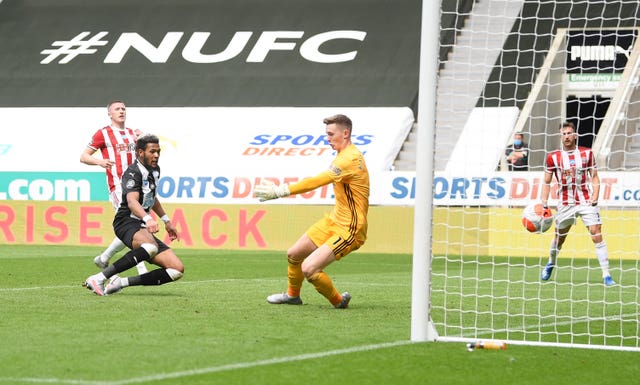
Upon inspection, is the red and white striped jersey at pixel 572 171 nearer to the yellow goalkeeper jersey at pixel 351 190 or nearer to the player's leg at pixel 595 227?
the player's leg at pixel 595 227

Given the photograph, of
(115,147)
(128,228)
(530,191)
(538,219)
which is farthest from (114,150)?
(530,191)

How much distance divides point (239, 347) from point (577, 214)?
824 cm

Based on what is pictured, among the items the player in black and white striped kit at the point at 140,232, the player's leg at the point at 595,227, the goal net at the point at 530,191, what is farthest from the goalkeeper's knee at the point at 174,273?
the player's leg at the point at 595,227

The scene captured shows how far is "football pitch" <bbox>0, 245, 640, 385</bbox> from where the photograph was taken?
263 inches

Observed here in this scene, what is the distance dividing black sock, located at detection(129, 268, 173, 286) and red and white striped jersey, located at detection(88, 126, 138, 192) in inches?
110

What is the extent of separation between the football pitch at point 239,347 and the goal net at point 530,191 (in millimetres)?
579

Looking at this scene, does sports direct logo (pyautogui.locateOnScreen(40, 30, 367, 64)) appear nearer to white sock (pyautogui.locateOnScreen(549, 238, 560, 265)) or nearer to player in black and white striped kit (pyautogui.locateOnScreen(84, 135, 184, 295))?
white sock (pyautogui.locateOnScreen(549, 238, 560, 265))

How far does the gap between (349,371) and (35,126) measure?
2288 centimetres

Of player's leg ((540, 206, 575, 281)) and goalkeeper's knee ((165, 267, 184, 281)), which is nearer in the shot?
goalkeeper's knee ((165, 267, 184, 281))

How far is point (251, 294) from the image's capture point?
12.1 m

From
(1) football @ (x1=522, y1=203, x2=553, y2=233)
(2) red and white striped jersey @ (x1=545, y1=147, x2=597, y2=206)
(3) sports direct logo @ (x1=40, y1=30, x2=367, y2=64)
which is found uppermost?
(3) sports direct logo @ (x1=40, y1=30, x2=367, y2=64)

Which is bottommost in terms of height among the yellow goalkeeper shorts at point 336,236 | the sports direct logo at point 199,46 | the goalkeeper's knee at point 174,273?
the goalkeeper's knee at point 174,273

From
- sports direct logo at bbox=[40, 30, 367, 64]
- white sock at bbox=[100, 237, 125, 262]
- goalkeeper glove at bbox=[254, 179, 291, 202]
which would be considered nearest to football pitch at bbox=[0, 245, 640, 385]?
white sock at bbox=[100, 237, 125, 262]

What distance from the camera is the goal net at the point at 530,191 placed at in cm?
1023
